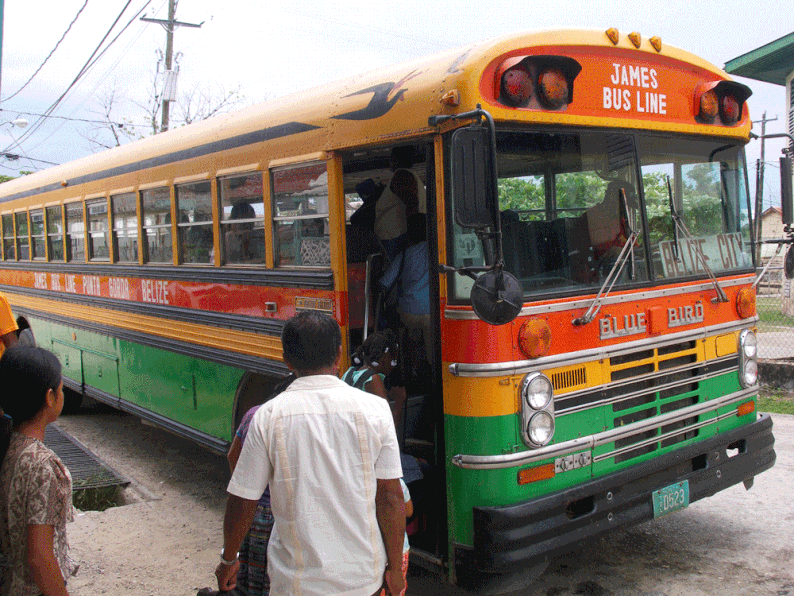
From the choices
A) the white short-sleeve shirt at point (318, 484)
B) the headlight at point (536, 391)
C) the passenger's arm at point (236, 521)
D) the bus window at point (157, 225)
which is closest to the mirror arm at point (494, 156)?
the headlight at point (536, 391)

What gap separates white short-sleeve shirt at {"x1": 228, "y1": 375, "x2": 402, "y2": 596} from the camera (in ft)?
6.59

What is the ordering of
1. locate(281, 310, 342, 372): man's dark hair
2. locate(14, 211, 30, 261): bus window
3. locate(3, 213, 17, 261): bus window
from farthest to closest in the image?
locate(3, 213, 17, 261): bus window
locate(14, 211, 30, 261): bus window
locate(281, 310, 342, 372): man's dark hair

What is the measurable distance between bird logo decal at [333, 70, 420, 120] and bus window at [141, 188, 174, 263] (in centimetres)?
227

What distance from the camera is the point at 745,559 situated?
3969 mm

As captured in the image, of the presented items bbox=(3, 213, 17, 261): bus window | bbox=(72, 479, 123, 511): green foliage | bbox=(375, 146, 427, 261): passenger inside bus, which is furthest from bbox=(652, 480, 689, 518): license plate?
bbox=(3, 213, 17, 261): bus window

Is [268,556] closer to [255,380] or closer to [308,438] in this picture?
[308,438]

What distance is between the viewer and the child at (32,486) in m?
2.01

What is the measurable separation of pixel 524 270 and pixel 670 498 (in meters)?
1.35

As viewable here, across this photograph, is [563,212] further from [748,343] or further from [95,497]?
[95,497]

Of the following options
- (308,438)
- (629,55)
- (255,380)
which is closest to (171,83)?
(255,380)

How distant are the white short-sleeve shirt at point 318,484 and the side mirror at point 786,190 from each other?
127 inches

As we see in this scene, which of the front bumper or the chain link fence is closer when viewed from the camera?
the front bumper

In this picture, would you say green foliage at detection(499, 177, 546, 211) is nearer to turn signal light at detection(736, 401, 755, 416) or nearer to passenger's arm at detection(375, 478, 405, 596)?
passenger's arm at detection(375, 478, 405, 596)

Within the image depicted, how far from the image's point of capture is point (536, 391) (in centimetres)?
313
